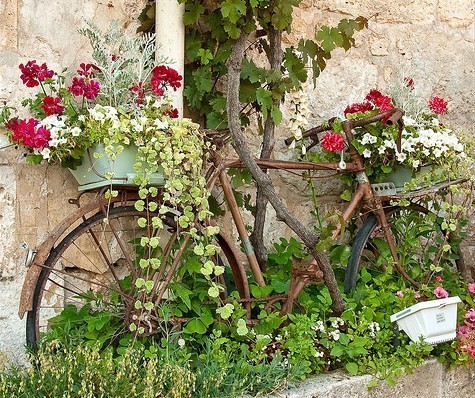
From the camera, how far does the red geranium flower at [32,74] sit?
3100mm

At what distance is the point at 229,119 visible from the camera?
3.50m

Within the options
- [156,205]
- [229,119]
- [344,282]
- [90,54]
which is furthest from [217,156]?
[344,282]

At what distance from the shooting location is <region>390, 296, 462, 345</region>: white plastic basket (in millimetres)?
3355

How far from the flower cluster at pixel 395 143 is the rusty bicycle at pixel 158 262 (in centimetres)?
9

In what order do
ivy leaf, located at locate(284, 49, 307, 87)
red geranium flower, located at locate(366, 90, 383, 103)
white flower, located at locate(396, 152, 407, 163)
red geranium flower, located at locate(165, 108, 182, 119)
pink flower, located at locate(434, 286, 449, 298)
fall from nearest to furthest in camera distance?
red geranium flower, located at locate(165, 108, 182, 119) < pink flower, located at locate(434, 286, 449, 298) < ivy leaf, located at locate(284, 49, 307, 87) < white flower, located at locate(396, 152, 407, 163) < red geranium flower, located at locate(366, 90, 383, 103)

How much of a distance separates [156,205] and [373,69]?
1.99 m

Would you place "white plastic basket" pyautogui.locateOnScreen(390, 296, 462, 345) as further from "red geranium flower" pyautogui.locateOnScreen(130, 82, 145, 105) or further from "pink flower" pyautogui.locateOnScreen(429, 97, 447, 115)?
"red geranium flower" pyautogui.locateOnScreen(130, 82, 145, 105)

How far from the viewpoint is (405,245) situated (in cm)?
394

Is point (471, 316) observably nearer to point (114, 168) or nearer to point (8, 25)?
point (114, 168)

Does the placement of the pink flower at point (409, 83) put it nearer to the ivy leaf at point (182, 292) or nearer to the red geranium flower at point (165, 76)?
the red geranium flower at point (165, 76)

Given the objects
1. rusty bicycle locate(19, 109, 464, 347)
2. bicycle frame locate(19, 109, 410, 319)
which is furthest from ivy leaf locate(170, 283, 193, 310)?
bicycle frame locate(19, 109, 410, 319)

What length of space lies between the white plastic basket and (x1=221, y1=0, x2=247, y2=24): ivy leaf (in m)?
1.55

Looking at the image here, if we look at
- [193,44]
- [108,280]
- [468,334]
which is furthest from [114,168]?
[468,334]

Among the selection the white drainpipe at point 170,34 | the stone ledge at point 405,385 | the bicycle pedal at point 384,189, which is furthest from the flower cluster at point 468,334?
the white drainpipe at point 170,34
